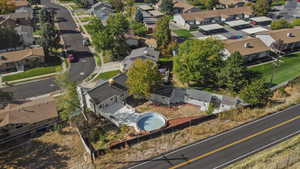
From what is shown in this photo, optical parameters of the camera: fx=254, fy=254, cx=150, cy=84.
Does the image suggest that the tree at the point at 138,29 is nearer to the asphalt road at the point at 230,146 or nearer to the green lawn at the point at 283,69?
the green lawn at the point at 283,69

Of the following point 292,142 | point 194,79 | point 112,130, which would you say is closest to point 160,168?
point 112,130

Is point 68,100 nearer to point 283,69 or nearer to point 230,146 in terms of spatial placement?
point 230,146

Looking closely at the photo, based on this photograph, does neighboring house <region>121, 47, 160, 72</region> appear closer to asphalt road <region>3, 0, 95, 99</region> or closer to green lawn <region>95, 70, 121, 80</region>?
green lawn <region>95, 70, 121, 80</region>

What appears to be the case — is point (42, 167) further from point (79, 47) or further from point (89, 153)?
point (79, 47)

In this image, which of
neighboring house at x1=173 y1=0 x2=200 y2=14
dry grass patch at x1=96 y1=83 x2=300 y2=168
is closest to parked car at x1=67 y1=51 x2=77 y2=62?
dry grass patch at x1=96 y1=83 x2=300 y2=168

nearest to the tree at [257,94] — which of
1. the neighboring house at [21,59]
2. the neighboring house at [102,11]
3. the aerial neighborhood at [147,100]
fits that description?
the aerial neighborhood at [147,100]

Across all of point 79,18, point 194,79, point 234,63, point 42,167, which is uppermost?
point 79,18

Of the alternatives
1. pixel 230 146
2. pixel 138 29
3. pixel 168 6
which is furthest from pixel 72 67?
pixel 168 6
